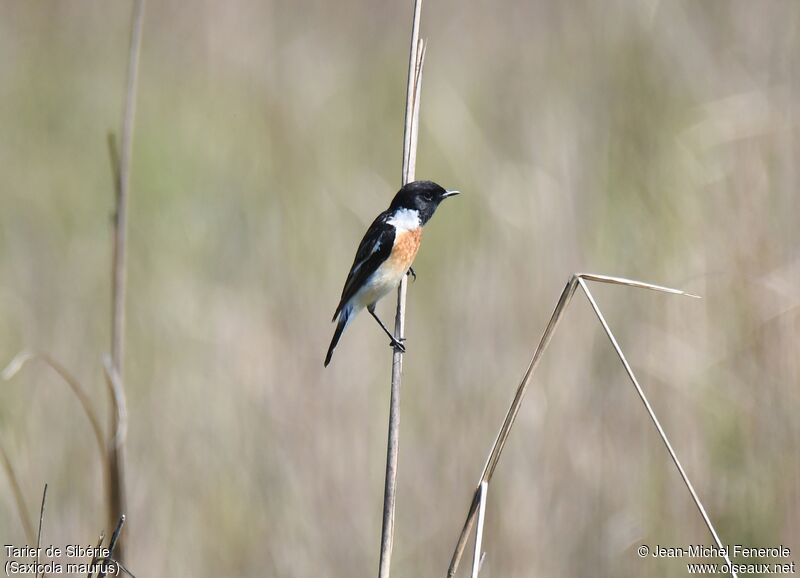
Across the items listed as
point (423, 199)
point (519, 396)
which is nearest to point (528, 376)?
point (519, 396)

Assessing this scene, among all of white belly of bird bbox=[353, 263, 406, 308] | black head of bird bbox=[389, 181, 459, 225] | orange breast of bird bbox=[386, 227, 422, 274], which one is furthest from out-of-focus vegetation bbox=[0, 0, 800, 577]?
black head of bird bbox=[389, 181, 459, 225]

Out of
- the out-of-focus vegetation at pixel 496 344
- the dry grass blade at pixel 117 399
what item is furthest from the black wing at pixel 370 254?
the dry grass blade at pixel 117 399

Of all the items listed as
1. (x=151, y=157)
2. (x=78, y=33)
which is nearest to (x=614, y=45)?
(x=151, y=157)

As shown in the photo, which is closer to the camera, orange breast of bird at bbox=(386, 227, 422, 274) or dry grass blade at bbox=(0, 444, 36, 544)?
dry grass blade at bbox=(0, 444, 36, 544)

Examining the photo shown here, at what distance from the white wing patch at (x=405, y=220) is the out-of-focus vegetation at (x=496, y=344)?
0.88 metres

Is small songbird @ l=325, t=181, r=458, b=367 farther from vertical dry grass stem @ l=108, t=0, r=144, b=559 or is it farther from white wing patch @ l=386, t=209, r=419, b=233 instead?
vertical dry grass stem @ l=108, t=0, r=144, b=559

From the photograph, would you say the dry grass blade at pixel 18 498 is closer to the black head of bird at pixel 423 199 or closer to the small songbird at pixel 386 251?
the small songbird at pixel 386 251

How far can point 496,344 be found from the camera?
4.38 meters

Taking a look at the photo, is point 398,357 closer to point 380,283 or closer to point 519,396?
point 519,396

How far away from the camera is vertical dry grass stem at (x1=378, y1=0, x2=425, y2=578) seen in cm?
239

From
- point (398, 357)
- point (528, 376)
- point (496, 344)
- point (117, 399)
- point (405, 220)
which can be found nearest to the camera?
point (528, 376)

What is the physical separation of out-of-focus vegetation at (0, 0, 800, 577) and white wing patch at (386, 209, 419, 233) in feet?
2.88

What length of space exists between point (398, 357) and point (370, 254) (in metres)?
1.34

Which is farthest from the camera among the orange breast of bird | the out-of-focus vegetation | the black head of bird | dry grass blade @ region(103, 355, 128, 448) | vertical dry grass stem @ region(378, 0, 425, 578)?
the out-of-focus vegetation
